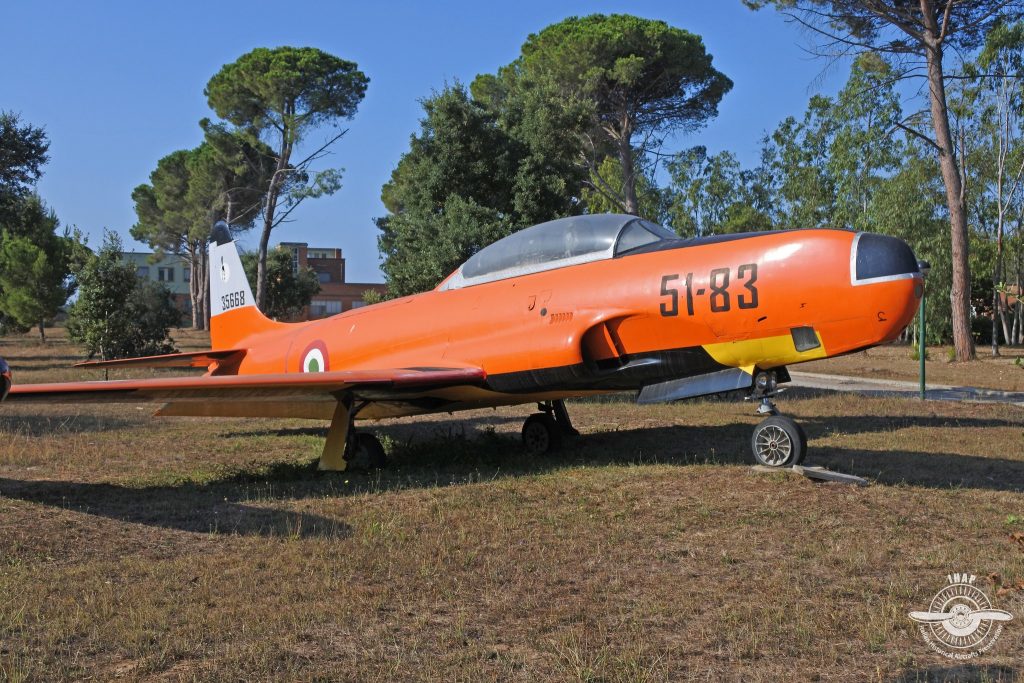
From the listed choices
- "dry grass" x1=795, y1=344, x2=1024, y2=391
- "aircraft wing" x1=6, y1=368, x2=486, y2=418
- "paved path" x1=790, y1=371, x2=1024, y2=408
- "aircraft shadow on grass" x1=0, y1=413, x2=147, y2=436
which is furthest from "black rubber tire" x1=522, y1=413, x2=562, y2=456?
"dry grass" x1=795, y1=344, x2=1024, y2=391

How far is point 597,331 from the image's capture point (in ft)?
26.6

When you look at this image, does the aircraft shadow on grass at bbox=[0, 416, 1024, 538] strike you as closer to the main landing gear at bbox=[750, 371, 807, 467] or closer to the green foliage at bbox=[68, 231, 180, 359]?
the main landing gear at bbox=[750, 371, 807, 467]

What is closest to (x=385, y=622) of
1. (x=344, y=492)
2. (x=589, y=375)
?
(x=344, y=492)

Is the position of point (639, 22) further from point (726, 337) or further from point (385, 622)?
point (385, 622)

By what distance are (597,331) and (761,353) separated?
1569mm

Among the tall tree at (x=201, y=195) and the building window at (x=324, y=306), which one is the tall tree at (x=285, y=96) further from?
the building window at (x=324, y=306)

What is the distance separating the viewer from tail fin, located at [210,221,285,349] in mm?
13367

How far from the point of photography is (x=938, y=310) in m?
41.1

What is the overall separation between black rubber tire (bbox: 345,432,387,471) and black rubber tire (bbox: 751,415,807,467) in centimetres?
414

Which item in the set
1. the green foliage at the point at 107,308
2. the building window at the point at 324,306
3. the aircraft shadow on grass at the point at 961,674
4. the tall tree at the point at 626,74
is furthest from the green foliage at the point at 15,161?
the building window at the point at 324,306

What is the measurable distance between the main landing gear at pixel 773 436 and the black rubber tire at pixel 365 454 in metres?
4.14

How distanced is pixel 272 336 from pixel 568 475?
19.8 ft

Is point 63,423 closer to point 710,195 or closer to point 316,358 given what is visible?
point 316,358

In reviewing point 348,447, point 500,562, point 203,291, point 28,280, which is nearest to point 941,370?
point 348,447
